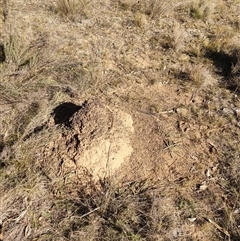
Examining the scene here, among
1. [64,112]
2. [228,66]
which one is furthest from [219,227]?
[228,66]

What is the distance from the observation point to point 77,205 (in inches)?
108

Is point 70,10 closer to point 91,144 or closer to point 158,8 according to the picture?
point 158,8

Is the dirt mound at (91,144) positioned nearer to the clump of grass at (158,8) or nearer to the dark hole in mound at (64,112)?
the dark hole in mound at (64,112)

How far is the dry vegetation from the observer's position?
269 cm

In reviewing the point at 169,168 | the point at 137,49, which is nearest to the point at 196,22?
the point at 137,49

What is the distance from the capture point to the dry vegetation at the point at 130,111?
269cm

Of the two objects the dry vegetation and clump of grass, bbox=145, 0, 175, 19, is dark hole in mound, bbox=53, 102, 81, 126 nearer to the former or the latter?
the dry vegetation

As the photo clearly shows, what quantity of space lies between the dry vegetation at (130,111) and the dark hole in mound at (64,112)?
0.19 ft

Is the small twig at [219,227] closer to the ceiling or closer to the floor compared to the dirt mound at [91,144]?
closer to the floor

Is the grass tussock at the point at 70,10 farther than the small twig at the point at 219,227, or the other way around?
the grass tussock at the point at 70,10

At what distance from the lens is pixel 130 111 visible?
3535mm

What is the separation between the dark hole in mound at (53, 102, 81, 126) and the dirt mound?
0.28 feet

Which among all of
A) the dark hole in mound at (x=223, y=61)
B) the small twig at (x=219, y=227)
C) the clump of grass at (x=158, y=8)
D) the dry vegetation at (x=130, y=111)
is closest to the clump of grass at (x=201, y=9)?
the dry vegetation at (x=130, y=111)

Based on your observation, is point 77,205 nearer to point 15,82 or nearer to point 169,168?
point 169,168
